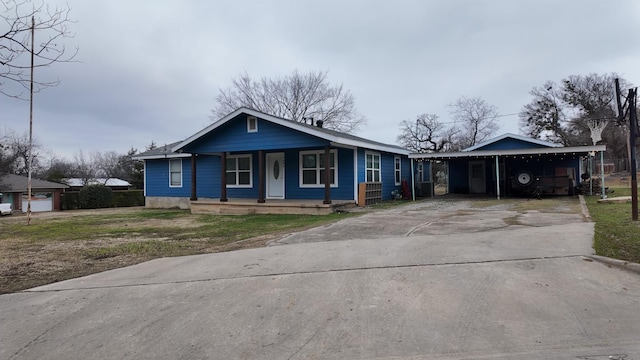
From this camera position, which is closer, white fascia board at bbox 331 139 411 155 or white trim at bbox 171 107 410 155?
white trim at bbox 171 107 410 155

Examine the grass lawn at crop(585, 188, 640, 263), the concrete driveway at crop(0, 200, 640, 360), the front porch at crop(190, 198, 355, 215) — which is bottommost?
the concrete driveway at crop(0, 200, 640, 360)

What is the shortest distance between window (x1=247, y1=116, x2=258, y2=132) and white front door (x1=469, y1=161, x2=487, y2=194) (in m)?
13.2

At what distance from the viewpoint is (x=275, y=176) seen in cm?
1848

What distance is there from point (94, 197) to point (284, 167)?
19590 millimetres

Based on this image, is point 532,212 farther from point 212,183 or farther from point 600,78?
point 600,78

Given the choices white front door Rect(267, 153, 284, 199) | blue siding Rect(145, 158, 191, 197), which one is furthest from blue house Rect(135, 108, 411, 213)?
blue siding Rect(145, 158, 191, 197)

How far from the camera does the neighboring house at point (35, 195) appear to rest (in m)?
31.2

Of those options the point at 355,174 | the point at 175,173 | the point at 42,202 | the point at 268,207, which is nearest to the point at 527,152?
the point at 355,174

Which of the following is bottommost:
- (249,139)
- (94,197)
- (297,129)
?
(94,197)

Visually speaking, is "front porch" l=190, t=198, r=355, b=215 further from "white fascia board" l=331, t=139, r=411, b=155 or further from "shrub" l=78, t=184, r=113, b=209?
"shrub" l=78, t=184, r=113, b=209

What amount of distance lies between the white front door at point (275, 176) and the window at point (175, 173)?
20.7 feet

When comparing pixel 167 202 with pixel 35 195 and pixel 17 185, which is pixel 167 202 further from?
pixel 17 185

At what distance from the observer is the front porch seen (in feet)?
48.6

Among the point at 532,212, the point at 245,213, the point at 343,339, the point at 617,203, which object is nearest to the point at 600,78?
the point at 617,203
